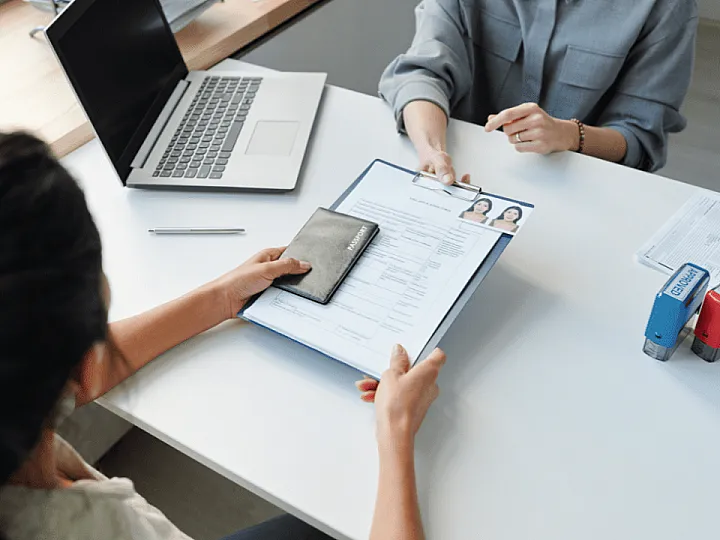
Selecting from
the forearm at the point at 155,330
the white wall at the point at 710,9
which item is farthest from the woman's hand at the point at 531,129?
the white wall at the point at 710,9

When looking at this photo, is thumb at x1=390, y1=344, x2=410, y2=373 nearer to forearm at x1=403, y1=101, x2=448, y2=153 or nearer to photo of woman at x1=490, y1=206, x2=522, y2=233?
photo of woman at x1=490, y1=206, x2=522, y2=233

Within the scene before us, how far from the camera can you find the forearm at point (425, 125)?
40.3 inches

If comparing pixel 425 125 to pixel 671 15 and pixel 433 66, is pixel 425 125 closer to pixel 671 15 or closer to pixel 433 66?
pixel 433 66

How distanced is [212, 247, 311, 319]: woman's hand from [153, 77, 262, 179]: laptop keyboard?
0.26 meters

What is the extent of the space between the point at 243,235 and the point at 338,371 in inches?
11.3

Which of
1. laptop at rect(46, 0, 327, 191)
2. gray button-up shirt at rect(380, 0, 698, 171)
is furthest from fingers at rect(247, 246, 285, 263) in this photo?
gray button-up shirt at rect(380, 0, 698, 171)

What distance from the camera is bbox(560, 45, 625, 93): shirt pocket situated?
3.76ft

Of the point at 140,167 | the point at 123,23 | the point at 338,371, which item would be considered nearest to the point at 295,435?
the point at 338,371

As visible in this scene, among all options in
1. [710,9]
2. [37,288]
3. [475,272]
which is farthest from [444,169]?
[710,9]

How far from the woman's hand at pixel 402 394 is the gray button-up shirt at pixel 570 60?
515 millimetres

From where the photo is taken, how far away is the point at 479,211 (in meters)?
0.87

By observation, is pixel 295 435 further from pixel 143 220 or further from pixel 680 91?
pixel 680 91

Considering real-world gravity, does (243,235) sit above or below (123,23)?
below

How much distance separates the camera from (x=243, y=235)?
36.8 inches
